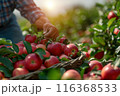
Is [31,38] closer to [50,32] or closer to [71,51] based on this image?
[50,32]

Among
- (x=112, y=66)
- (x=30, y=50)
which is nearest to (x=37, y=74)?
(x=30, y=50)

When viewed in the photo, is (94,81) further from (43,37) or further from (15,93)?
(43,37)

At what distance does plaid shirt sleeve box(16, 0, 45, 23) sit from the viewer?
243cm

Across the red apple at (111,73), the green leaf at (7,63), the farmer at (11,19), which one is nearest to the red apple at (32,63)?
the green leaf at (7,63)

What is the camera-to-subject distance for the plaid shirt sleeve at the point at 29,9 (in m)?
2.43

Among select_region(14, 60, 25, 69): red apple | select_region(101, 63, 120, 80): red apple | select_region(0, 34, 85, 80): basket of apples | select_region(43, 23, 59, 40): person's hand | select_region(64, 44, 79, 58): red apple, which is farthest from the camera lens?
select_region(43, 23, 59, 40): person's hand

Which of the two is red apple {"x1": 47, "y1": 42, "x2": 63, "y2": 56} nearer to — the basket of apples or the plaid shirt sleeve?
the basket of apples

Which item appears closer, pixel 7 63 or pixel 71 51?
pixel 7 63

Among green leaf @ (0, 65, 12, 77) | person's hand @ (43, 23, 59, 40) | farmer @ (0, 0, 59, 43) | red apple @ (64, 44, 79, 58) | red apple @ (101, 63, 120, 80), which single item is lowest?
red apple @ (101, 63, 120, 80)

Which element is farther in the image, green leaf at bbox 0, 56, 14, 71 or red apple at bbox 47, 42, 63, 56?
red apple at bbox 47, 42, 63, 56

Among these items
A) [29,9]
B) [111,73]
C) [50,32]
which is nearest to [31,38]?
[50,32]

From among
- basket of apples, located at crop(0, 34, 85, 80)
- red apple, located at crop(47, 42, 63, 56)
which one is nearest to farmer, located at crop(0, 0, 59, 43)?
red apple, located at crop(47, 42, 63, 56)

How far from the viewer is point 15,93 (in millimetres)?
1042

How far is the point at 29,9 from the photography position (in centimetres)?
250
